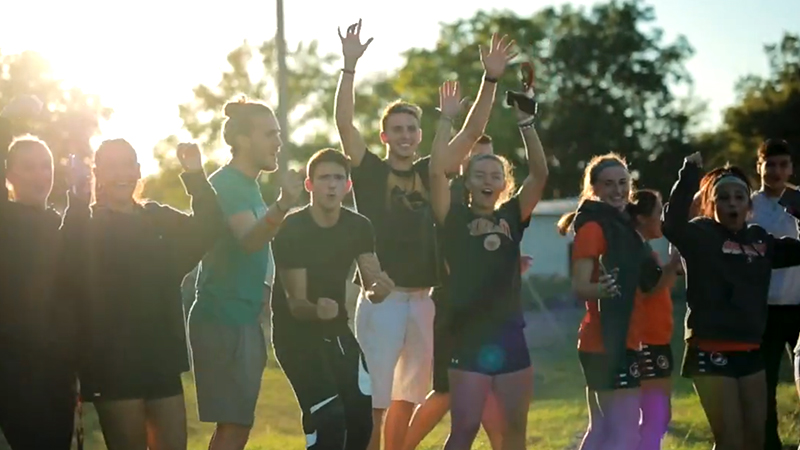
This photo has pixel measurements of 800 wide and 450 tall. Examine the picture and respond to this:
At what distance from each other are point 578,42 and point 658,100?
16.0 ft

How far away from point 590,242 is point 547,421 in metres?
4.95

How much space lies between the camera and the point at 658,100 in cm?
6344

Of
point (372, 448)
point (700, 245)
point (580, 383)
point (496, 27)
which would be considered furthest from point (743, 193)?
point (496, 27)

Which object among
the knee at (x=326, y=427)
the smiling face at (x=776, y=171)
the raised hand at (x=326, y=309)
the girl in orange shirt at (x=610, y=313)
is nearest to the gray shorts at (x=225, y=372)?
the knee at (x=326, y=427)

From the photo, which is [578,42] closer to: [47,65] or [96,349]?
[47,65]

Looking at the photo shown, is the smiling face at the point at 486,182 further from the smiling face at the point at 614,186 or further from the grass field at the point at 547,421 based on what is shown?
the grass field at the point at 547,421

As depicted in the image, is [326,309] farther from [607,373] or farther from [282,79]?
[282,79]

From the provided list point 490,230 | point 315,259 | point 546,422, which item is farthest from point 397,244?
point 546,422

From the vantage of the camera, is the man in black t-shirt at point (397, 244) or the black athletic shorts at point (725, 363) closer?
the black athletic shorts at point (725, 363)

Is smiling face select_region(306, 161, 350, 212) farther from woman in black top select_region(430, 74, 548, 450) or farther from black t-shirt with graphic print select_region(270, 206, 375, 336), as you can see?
woman in black top select_region(430, 74, 548, 450)

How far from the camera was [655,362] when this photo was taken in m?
7.41

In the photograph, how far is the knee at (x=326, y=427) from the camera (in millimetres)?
6305

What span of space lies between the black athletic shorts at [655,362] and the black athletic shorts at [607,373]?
339 millimetres

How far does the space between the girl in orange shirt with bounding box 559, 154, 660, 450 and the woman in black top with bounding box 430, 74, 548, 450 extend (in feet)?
1.12
